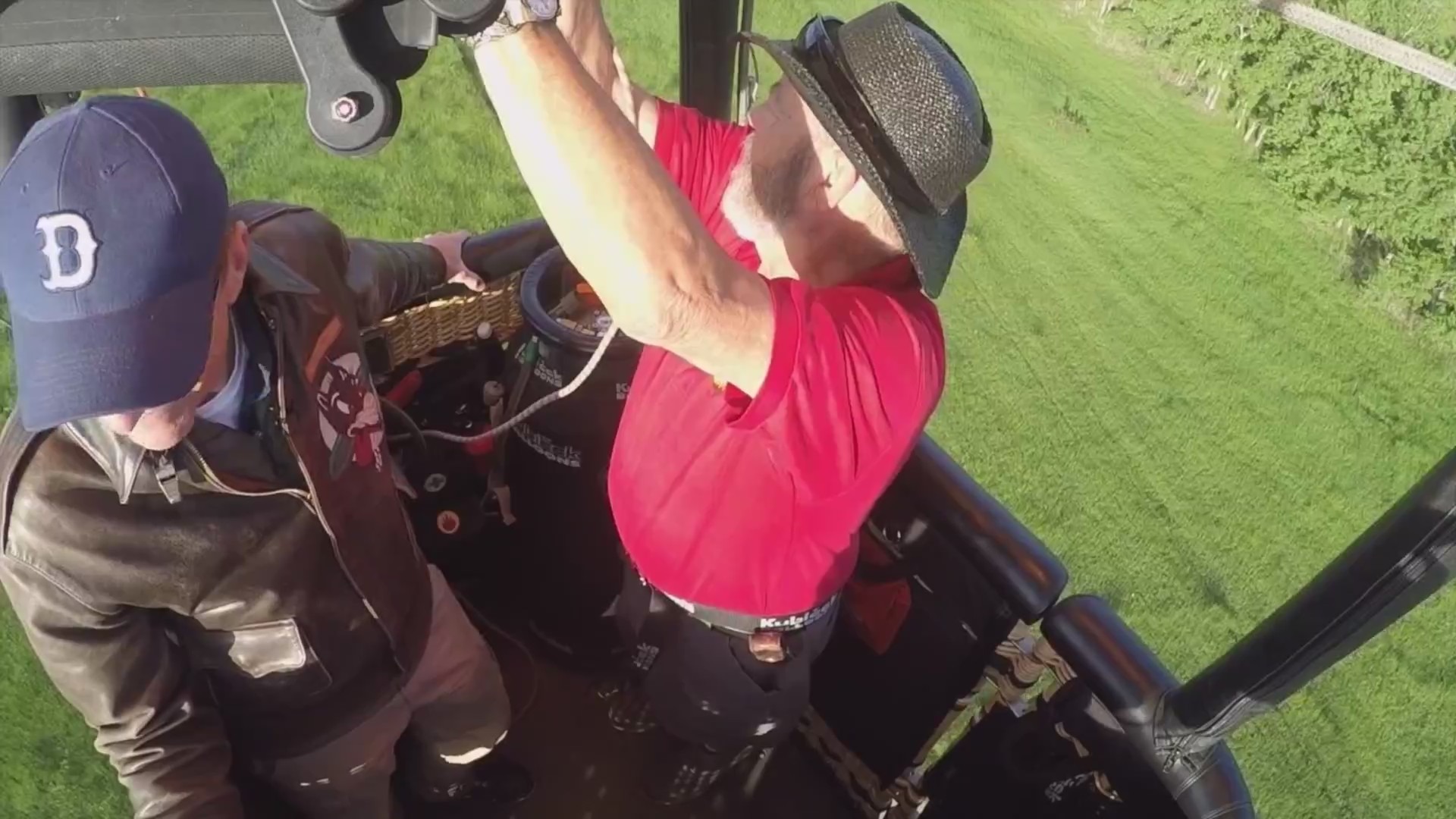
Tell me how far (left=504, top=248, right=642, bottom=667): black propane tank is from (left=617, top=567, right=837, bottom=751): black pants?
267mm

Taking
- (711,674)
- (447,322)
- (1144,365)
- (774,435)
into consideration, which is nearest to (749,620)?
(711,674)

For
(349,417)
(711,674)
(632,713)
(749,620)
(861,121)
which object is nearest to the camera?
(861,121)

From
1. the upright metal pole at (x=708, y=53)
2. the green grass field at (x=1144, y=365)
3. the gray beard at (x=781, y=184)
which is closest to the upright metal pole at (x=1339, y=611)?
the gray beard at (x=781, y=184)

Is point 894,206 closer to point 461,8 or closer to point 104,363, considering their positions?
point 461,8

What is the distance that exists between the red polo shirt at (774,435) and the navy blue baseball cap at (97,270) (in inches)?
29.1

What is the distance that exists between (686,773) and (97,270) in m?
1.74

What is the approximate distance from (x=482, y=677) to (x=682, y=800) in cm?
65

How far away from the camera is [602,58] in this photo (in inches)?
68.5

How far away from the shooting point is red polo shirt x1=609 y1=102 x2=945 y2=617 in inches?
52.3

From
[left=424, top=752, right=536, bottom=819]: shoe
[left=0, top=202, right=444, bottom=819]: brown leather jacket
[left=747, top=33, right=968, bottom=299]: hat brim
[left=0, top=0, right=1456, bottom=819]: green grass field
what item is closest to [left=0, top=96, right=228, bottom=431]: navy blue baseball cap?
[left=0, top=202, right=444, bottom=819]: brown leather jacket

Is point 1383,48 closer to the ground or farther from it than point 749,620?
farther from it

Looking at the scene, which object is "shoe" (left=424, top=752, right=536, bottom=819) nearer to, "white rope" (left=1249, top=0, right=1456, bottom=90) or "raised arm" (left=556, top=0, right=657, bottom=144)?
"raised arm" (left=556, top=0, right=657, bottom=144)

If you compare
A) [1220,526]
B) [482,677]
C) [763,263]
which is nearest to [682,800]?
[482,677]

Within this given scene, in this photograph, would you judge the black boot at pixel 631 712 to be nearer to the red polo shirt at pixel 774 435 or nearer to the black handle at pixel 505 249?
the red polo shirt at pixel 774 435
